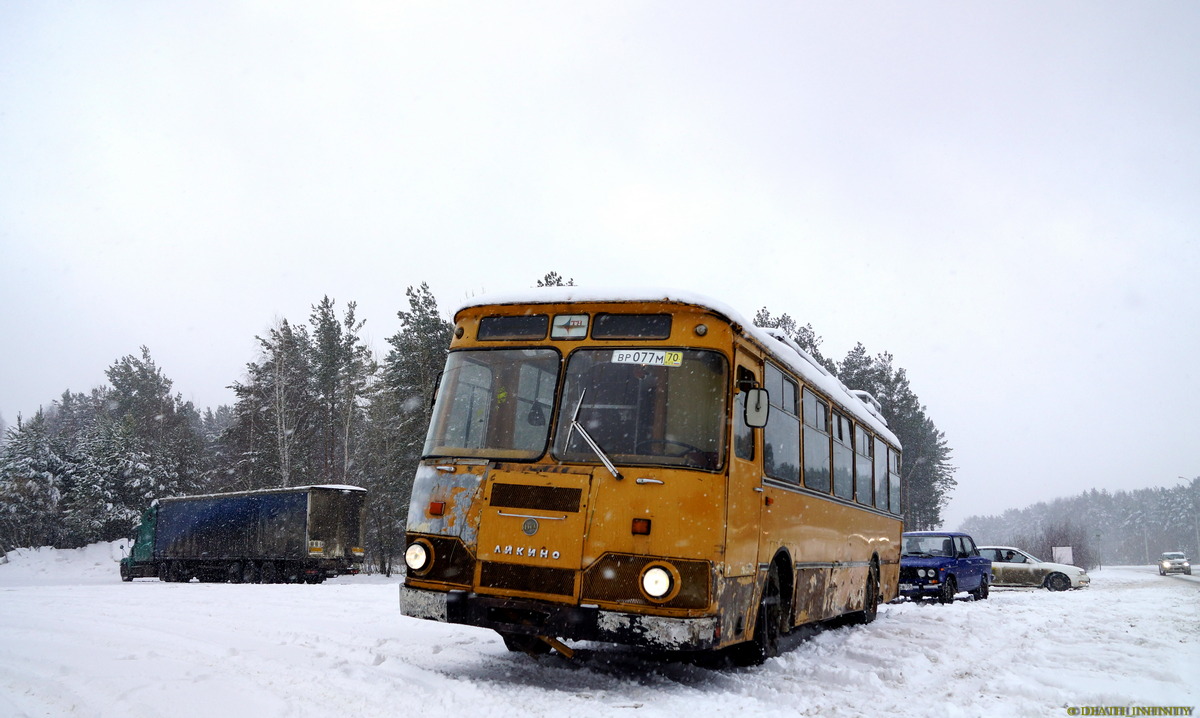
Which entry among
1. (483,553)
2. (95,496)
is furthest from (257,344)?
(483,553)

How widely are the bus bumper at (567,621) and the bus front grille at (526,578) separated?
98 millimetres

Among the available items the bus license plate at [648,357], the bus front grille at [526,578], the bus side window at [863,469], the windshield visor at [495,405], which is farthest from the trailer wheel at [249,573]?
the bus license plate at [648,357]

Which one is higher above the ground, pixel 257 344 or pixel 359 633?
pixel 257 344

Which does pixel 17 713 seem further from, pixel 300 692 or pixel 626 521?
pixel 626 521

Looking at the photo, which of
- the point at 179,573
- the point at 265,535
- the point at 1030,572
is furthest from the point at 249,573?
the point at 1030,572

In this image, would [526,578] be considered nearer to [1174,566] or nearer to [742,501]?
[742,501]

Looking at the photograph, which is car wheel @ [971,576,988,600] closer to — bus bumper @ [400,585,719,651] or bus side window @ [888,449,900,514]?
bus side window @ [888,449,900,514]

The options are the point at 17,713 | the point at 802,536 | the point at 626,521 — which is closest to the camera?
the point at 17,713

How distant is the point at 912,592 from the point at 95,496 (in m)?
46.5

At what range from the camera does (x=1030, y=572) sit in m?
28.8

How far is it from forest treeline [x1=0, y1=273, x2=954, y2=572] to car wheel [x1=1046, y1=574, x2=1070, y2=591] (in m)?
22.7

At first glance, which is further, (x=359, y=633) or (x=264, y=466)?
(x=264, y=466)

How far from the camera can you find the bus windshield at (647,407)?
7.05 metres

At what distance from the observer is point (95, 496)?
51.0 m
